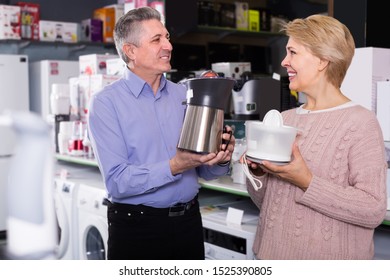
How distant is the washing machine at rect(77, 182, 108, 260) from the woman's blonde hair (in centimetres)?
220

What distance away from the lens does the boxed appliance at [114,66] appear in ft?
13.2

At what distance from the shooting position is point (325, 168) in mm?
1380

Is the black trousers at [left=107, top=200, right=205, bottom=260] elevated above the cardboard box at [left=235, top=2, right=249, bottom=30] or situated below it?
below

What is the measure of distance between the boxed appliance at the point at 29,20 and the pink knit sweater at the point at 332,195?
14.2 feet

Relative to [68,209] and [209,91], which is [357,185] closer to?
[209,91]

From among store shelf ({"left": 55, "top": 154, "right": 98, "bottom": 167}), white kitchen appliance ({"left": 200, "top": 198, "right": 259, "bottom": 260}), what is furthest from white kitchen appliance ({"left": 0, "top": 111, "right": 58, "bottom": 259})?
store shelf ({"left": 55, "top": 154, "right": 98, "bottom": 167})

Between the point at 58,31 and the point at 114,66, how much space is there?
1.65 m

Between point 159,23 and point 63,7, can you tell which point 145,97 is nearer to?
point 159,23

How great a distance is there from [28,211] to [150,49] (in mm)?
1246

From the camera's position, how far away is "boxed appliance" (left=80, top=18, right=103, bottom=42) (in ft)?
18.2

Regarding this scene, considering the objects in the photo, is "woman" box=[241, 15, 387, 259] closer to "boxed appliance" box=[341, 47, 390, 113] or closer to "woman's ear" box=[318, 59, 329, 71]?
"woman's ear" box=[318, 59, 329, 71]

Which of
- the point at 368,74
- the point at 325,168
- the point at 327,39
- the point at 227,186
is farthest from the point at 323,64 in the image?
the point at 227,186

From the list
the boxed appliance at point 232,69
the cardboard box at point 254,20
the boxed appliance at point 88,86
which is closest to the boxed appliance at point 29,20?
the boxed appliance at point 88,86
